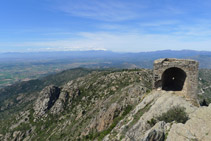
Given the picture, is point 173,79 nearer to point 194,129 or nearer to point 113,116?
point 194,129

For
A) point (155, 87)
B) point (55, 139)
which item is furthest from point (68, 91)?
point (155, 87)

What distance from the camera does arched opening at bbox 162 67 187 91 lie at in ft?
66.8

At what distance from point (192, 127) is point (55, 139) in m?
46.1

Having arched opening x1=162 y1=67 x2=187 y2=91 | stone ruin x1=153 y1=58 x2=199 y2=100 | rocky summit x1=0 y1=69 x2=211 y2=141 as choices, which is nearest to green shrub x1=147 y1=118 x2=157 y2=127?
rocky summit x1=0 y1=69 x2=211 y2=141

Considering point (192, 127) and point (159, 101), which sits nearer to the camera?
point (192, 127)

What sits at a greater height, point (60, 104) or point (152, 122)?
point (152, 122)

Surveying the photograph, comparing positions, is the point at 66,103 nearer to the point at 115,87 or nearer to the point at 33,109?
the point at 33,109

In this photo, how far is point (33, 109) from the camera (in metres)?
75.5

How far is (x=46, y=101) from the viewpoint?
74.4 meters

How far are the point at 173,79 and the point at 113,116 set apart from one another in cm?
1573

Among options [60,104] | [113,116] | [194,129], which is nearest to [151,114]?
[194,129]

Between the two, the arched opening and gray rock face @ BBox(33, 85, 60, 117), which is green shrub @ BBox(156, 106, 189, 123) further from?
gray rock face @ BBox(33, 85, 60, 117)

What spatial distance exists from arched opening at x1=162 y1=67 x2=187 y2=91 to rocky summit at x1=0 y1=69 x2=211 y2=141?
282cm

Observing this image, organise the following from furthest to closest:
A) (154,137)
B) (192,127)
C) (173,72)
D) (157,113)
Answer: (173,72) < (157,113) < (192,127) < (154,137)
